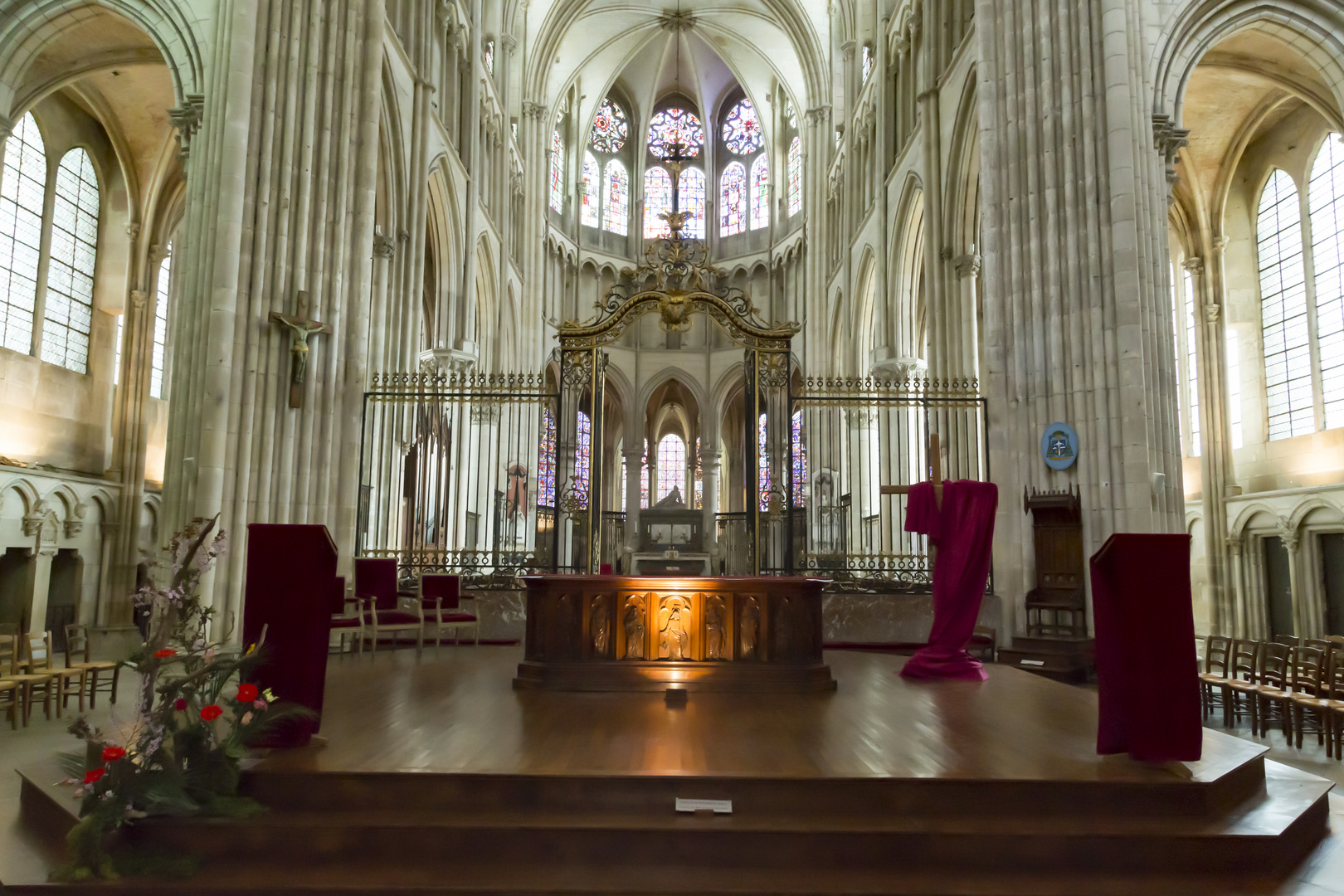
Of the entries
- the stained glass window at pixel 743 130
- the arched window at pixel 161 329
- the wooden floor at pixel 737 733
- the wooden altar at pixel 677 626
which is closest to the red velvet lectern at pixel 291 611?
the wooden floor at pixel 737 733

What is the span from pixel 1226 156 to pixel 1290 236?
1.96 meters

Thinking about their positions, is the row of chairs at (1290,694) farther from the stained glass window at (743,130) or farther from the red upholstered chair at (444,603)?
the stained glass window at (743,130)

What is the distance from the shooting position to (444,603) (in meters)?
10.1

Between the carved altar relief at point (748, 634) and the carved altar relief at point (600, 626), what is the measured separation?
1.02 metres

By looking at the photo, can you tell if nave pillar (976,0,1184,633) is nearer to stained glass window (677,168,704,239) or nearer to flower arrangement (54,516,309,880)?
flower arrangement (54,516,309,880)

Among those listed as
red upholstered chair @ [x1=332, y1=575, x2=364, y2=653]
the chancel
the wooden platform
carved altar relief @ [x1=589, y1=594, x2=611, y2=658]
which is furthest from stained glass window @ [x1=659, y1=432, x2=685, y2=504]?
the wooden platform

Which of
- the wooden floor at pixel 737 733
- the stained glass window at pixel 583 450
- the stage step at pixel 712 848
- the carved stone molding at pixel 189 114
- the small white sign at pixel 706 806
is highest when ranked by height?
the carved stone molding at pixel 189 114

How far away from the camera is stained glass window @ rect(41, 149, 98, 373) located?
1553cm

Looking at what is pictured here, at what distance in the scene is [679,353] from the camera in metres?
31.8

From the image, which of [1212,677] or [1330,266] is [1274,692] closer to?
[1212,677]

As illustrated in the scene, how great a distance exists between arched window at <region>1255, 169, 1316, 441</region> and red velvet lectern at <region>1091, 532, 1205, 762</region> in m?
13.3

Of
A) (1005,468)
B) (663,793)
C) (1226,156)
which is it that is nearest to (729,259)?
(1226,156)

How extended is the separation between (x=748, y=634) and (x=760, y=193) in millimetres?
27742

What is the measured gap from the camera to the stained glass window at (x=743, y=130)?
33.2 m
